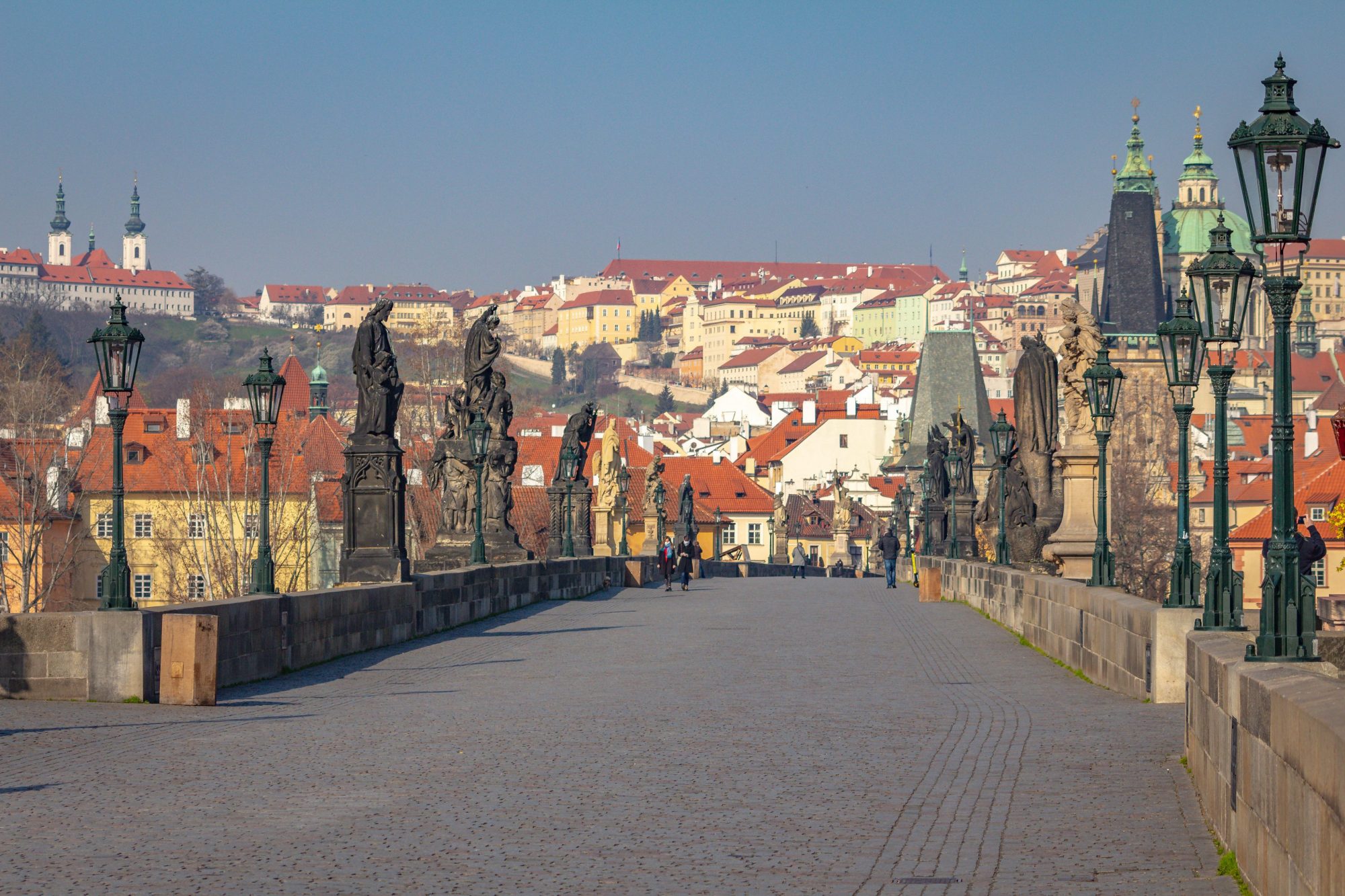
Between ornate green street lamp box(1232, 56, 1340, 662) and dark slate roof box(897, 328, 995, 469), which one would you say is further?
dark slate roof box(897, 328, 995, 469)

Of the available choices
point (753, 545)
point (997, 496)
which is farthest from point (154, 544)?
point (997, 496)

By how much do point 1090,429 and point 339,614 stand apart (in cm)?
931

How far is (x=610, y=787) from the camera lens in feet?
33.8

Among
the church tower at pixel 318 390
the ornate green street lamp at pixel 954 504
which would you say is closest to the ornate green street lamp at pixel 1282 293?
the ornate green street lamp at pixel 954 504

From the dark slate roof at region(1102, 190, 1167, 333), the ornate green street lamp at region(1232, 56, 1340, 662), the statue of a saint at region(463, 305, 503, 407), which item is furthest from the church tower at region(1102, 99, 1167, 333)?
the ornate green street lamp at region(1232, 56, 1340, 662)

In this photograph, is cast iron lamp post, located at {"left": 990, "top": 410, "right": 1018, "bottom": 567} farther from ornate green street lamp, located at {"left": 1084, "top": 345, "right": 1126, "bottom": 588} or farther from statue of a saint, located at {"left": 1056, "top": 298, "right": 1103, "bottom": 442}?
ornate green street lamp, located at {"left": 1084, "top": 345, "right": 1126, "bottom": 588}

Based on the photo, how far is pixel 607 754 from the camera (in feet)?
37.9

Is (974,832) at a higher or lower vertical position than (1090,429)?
lower

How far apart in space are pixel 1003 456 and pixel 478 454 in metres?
9.36

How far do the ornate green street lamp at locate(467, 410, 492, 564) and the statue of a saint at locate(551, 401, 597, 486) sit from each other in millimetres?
8068

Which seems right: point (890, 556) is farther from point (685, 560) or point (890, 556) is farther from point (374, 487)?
point (374, 487)

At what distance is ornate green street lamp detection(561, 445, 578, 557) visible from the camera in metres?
39.9

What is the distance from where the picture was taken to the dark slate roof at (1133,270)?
159m

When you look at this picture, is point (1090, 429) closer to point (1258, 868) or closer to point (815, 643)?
point (815, 643)
